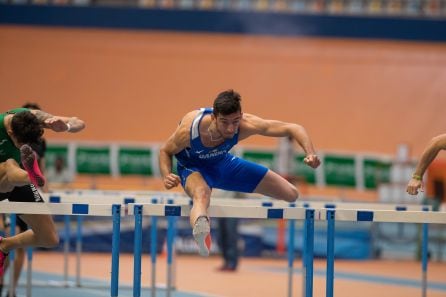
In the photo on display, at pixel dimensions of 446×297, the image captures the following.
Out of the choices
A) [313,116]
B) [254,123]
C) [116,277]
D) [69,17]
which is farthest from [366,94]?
[116,277]

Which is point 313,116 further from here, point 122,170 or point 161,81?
point 122,170

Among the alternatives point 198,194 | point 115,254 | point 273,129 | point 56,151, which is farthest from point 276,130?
point 56,151

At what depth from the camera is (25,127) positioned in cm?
624

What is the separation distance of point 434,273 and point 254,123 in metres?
7.66

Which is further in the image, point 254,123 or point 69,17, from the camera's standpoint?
point 69,17

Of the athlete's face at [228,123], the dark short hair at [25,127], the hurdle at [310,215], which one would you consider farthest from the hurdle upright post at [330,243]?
the dark short hair at [25,127]

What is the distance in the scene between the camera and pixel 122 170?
16141 mm

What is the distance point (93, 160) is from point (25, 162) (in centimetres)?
1015

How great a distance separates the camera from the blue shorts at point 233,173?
23.3 ft

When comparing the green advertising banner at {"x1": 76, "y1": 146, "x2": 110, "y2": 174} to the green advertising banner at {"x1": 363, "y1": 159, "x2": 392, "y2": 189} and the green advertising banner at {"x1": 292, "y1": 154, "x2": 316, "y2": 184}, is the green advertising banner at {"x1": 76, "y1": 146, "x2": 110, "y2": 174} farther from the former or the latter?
the green advertising banner at {"x1": 363, "y1": 159, "x2": 392, "y2": 189}

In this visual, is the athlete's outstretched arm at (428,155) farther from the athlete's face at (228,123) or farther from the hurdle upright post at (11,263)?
the hurdle upright post at (11,263)

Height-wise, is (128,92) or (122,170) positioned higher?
(128,92)

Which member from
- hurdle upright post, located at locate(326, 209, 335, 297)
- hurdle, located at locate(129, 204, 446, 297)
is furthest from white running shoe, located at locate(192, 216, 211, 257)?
hurdle upright post, located at locate(326, 209, 335, 297)

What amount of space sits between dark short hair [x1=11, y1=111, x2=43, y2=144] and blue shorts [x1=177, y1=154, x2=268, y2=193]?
1.25 m
